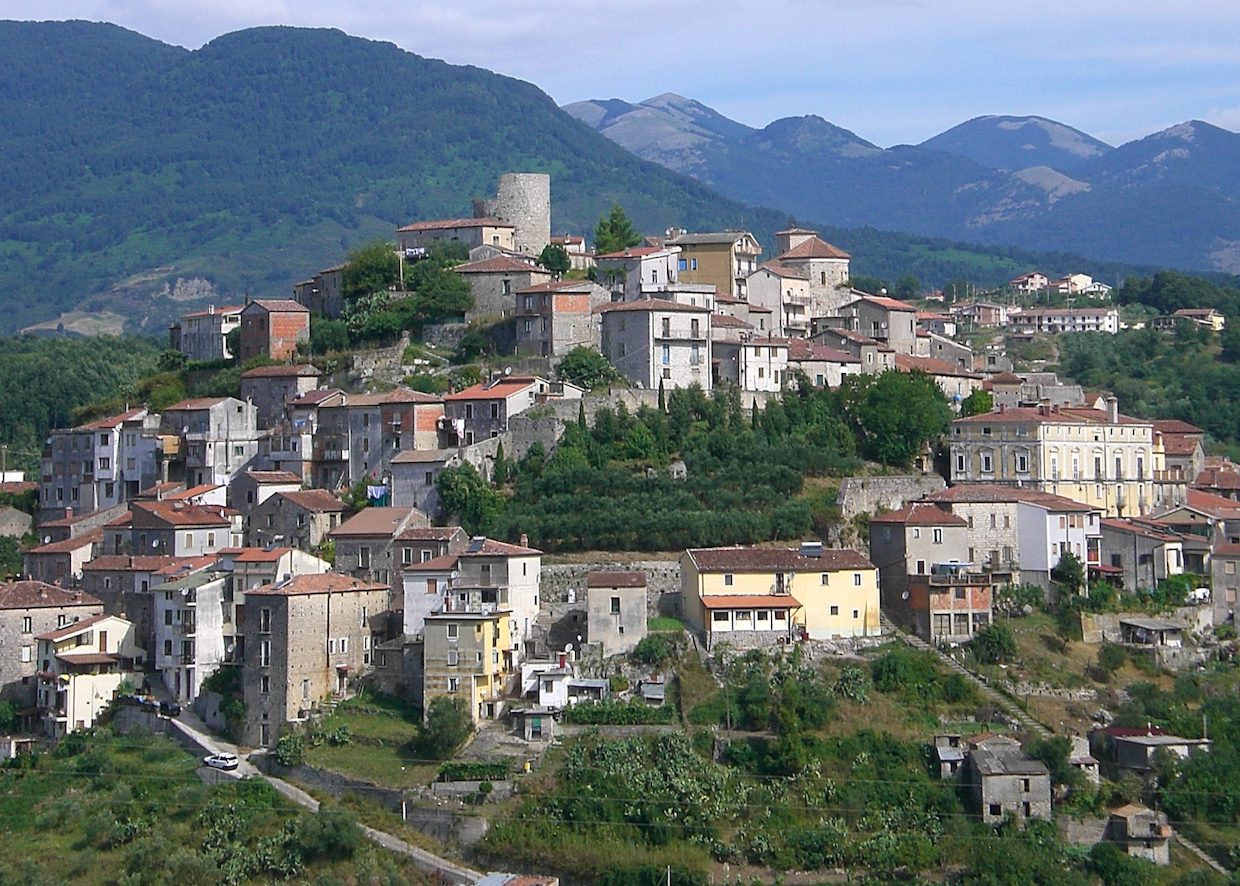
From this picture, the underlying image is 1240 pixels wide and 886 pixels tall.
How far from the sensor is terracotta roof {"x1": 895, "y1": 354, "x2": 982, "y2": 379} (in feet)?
227

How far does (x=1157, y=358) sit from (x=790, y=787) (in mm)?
48469

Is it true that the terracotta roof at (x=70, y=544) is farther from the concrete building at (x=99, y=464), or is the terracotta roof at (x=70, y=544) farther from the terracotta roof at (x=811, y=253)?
the terracotta roof at (x=811, y=253)

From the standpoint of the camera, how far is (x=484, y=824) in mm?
45750

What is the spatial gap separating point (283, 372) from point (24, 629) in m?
14.5

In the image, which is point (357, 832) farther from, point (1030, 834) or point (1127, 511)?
point (1127, 511)

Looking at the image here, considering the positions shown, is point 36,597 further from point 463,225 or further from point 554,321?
point 463,225

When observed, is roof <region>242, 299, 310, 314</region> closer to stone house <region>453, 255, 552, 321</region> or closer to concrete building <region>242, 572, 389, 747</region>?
stone house <region>453, 255, 552, 321</region>

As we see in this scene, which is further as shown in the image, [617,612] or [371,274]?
[371,274]

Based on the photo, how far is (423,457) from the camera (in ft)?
192

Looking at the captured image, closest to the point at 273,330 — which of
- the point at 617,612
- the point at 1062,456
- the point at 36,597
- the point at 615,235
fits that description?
the point at 615,235

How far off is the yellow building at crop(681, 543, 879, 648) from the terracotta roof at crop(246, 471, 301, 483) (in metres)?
15.2

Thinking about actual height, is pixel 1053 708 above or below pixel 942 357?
below

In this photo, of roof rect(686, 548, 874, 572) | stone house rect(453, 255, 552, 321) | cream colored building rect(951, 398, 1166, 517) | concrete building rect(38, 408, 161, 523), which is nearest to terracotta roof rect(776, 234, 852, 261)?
stone house rect(453, 255, 552, 321)

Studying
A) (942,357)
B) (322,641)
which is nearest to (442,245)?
(942,357)
